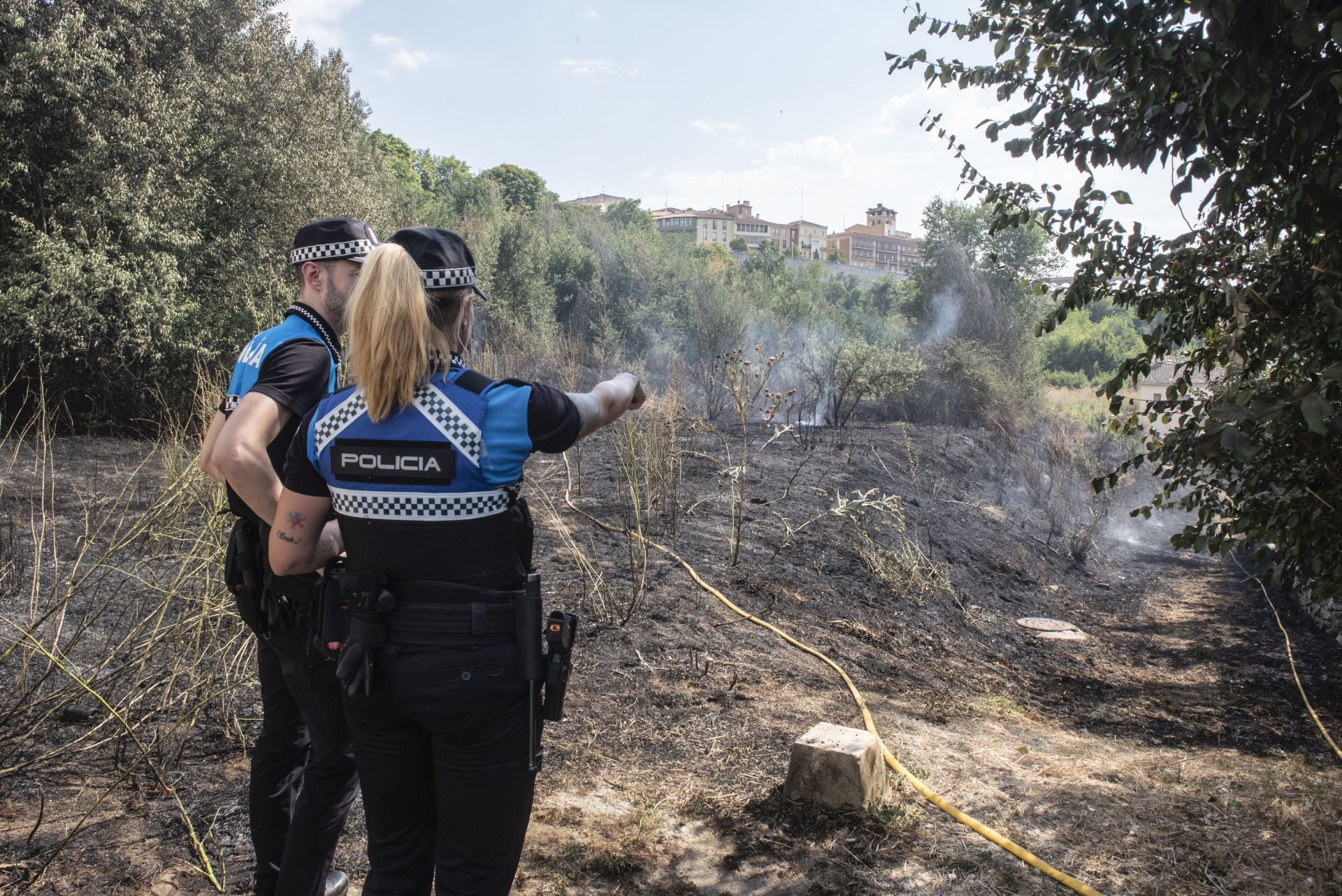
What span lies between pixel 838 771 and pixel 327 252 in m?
2.48

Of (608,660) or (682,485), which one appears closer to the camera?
(608,660)

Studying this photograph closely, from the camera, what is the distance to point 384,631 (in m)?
1.84

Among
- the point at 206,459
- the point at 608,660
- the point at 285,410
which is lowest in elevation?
the point at 608,660

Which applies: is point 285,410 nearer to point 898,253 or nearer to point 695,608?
point 695,608

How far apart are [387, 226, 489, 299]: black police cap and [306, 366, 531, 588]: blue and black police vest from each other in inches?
7.4

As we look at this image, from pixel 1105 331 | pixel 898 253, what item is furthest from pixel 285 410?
pixel 898 253

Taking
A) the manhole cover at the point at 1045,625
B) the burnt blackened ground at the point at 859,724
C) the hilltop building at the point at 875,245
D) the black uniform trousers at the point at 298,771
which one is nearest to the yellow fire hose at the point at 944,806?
the burnt blackened ground at the point at 859,724

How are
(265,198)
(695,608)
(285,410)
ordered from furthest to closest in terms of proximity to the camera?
1. (265,198)
2. (695,608)
3. (285,410)

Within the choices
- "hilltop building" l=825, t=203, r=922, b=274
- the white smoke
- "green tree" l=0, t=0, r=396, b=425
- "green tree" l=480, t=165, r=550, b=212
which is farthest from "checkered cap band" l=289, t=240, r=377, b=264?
"hilltop building" l=825, t=203, r=922, b=274

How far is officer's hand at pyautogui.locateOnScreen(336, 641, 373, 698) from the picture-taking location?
1.83 metres

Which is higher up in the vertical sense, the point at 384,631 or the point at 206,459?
the point at 206,459

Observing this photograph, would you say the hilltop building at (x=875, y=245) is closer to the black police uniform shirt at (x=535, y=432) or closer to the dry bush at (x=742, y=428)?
the dry bush at (x=742, y=428)

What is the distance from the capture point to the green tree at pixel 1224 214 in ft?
7.95

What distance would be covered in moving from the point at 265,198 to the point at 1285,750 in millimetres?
14212
